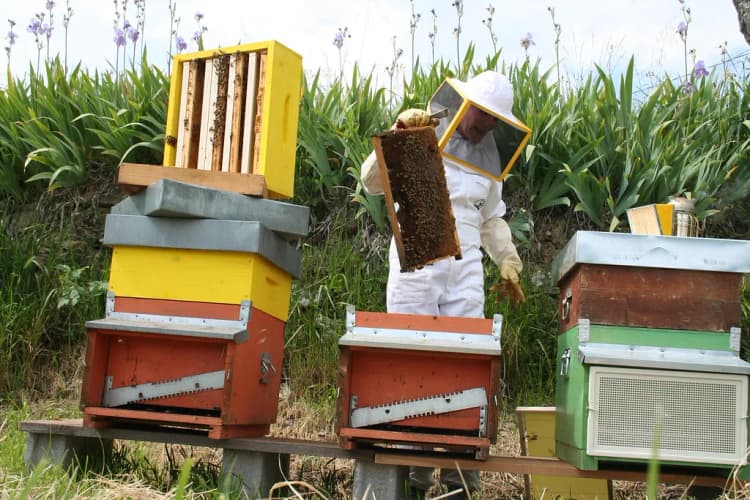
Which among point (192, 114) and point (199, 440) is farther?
point (192, 114)

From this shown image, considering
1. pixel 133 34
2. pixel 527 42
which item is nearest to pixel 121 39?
pixel 133 34

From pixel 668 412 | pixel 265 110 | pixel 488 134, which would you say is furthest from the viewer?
pixel 488 134

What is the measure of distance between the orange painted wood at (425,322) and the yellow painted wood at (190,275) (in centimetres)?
41

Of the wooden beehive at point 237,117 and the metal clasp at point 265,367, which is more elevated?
the wooden beehive at point 237,117

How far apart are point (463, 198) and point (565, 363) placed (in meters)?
0.85

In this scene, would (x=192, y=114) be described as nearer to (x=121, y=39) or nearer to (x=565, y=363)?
(x=565, y=363)

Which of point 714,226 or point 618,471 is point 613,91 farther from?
point 618,471

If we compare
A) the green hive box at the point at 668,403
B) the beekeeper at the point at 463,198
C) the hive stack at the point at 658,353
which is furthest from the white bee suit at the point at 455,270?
the green hive box at the point at 668,403

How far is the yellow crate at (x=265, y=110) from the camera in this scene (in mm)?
3045

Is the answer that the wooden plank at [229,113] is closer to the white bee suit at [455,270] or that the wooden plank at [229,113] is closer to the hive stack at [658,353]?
the white bee suit at [455,270]

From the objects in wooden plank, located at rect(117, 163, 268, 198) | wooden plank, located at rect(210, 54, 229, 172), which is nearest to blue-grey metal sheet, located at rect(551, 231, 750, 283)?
wooden plank, located at rect(117, 163, 268, 198)

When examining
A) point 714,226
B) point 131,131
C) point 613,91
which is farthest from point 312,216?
point 714,226

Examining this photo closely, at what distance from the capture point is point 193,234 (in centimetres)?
281

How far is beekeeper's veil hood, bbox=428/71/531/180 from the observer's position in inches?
125
